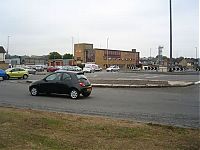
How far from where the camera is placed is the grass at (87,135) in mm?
6391

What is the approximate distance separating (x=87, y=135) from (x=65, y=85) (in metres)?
9.96

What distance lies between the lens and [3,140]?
21.3ft

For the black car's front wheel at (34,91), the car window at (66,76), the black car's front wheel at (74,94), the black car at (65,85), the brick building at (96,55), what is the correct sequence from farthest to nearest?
1. the brick building at (96,55)
2. the black car's front wheel at (34,91)
3. the car window at (66,76)
4. the black car at (65,85)
5. the black car's front wheel at (74,94)

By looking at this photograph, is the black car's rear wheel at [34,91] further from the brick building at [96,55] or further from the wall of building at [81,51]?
the wall of building at [81,51]

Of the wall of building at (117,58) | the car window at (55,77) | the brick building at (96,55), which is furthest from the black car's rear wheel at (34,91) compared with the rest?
the wall of building at (117,58)

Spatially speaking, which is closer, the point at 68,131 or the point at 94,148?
the point at 94,148

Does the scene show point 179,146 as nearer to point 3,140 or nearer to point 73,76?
point 3,140

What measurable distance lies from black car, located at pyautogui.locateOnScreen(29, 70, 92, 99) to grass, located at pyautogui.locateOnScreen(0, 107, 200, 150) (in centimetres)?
747

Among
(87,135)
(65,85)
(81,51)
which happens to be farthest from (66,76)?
(81,51)

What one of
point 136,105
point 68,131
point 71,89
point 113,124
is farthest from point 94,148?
point 71,89

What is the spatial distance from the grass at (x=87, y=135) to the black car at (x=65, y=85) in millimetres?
Answer: 7474

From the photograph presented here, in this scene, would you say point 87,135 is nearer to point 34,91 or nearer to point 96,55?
point 34,91

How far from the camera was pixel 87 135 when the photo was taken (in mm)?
7320

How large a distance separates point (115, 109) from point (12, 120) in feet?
15.5
